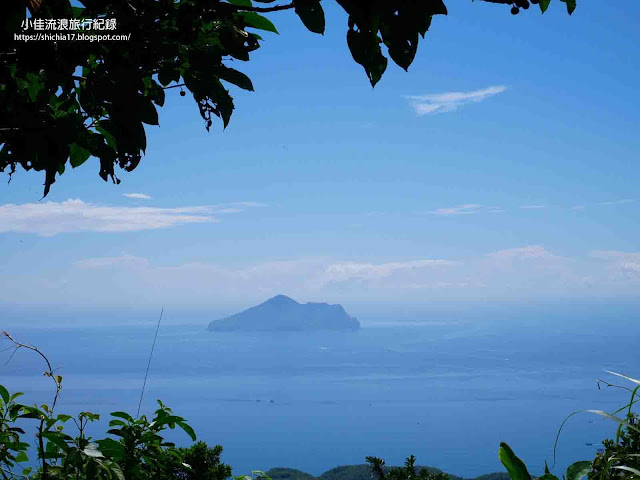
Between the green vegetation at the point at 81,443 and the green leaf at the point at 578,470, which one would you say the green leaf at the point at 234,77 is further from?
the green leaf at the point at 578,470

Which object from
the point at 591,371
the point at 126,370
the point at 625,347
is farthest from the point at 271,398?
the point at 625,347

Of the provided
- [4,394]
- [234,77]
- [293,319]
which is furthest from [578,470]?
[293,319]

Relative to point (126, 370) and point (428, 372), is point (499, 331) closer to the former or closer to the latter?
point (428, 372)

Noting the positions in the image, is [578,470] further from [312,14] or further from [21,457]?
[21,457]

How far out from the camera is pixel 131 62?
0.79m

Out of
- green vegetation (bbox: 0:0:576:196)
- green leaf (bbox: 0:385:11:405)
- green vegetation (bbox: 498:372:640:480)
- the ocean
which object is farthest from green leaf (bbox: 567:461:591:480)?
the ocean

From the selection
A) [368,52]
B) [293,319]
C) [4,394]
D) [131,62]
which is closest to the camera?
[368,52]

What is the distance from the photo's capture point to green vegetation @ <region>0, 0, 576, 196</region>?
0.69 meters

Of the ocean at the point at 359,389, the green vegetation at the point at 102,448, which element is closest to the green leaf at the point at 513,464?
the green vegetation at the point at 102,448

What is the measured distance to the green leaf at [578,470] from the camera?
741 millimetres

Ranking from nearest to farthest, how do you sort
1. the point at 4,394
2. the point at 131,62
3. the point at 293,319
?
the point at 131,62
the point at 4,394
the point at 293,319

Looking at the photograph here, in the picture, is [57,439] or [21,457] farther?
[21,457]

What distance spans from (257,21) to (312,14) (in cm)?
17

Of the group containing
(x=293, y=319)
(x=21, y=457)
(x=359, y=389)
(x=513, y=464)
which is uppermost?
(x=513, y=464)
